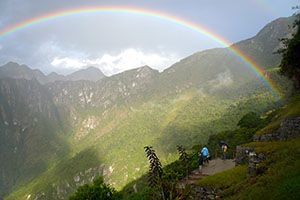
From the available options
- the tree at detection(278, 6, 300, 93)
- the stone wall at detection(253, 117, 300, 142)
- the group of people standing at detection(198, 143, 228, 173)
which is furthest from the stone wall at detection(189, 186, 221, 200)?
the tree at detection(278, 6, 300, 93)

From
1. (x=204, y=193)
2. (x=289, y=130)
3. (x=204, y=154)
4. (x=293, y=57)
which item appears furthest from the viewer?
(x=293, y=57)

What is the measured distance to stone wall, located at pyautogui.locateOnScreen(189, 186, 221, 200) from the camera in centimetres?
980

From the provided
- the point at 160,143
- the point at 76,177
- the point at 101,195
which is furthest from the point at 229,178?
the point at 76,177

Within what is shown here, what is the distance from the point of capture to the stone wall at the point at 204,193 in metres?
9.80

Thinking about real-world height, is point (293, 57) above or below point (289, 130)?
above

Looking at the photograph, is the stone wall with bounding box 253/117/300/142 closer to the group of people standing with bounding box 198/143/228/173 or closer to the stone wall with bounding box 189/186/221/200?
the group of people standing with bounding box 198/143/228/173

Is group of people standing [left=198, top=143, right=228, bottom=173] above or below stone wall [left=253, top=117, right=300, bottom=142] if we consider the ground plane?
below

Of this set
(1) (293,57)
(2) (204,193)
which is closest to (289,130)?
(2) (204,193)

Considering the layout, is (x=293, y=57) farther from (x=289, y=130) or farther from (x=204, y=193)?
(x=204, y=193)

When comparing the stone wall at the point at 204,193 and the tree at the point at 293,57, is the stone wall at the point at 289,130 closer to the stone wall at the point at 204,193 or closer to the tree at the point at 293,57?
the stone wall at the point at 204,193

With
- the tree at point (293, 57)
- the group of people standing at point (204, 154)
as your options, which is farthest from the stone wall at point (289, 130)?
the tree at point (293, 57)

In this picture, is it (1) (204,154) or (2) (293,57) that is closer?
(1) (204,154)

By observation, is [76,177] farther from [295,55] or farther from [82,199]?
[295,55]

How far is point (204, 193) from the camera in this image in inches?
404
